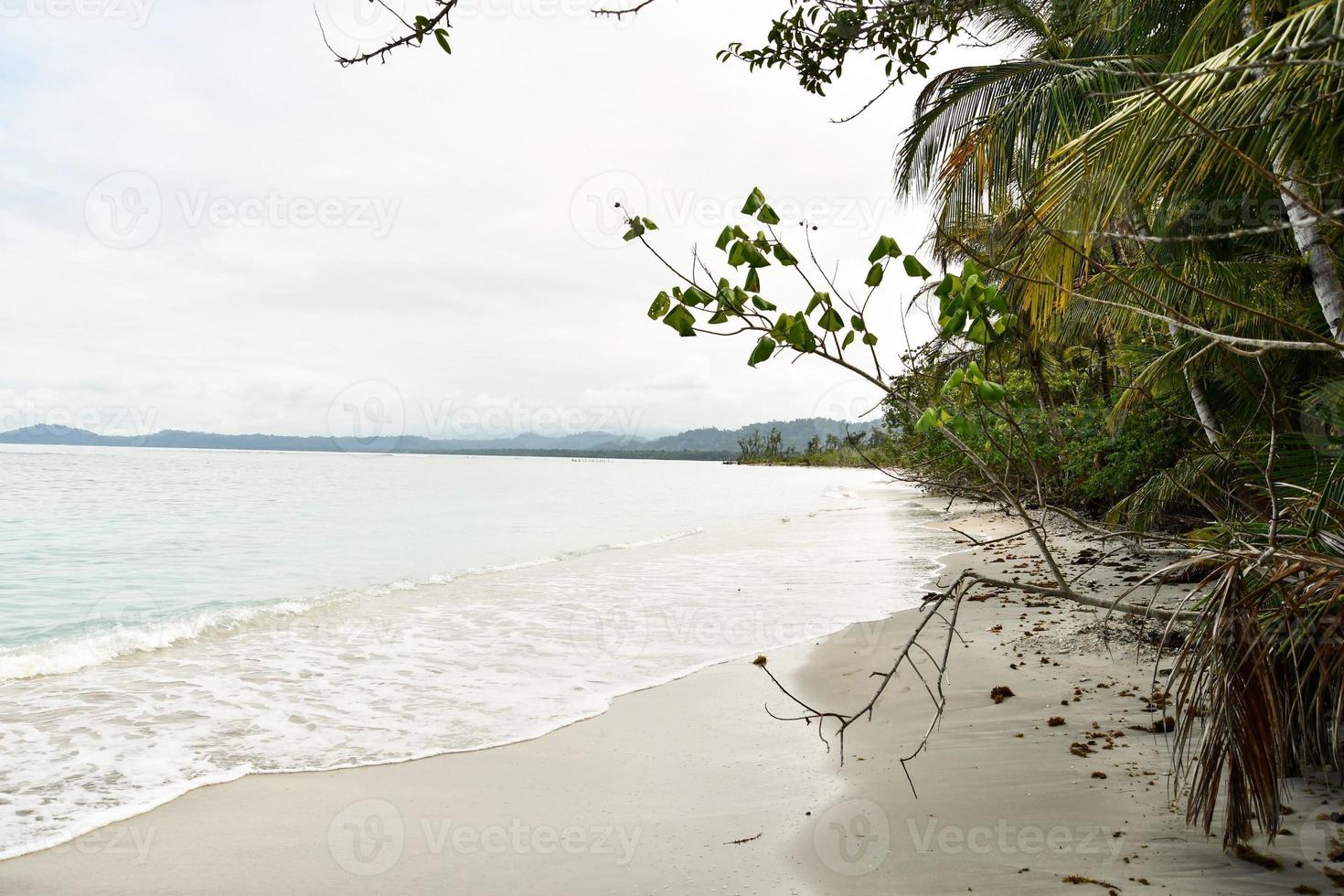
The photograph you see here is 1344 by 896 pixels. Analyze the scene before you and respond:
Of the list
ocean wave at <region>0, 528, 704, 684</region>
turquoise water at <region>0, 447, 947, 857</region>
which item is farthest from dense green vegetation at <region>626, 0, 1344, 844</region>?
ocean wave at <region>0, 528, 704, 684</region>

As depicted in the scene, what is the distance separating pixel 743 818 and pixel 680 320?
2829mm

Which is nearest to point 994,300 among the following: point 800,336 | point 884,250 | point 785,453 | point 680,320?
point 884,250

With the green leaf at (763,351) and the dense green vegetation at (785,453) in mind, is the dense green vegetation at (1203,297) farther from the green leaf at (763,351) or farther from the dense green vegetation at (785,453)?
the dense green vegetation at (785,453)

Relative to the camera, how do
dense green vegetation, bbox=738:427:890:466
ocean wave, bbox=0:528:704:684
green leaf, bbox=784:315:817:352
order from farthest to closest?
dense green vegetation, bbox=738:427:890:466
ocean wave, bbox=0:528:704:684
green leaf, bbox=784:315:817:352

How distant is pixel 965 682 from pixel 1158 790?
7.18 ft

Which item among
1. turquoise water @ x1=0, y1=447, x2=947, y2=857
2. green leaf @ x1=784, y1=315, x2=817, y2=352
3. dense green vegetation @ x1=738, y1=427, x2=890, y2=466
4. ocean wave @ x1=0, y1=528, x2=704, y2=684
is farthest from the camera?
dense green vegetation @ x1=738, y1=427, x2=890, y2=466

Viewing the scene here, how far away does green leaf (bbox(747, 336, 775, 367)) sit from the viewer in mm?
1814

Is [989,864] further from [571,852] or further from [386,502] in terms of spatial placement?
[386,502]

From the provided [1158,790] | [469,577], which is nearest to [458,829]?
[1158,790]

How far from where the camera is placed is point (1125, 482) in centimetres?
1180

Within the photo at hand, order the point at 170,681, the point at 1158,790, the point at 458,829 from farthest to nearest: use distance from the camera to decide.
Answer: the point at 170,681 < the point at 458,829 < the point at 1158,790

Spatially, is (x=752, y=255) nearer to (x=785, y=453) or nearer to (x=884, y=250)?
(x=884, y=250)

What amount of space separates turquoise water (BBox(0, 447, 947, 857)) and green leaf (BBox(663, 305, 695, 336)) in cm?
413

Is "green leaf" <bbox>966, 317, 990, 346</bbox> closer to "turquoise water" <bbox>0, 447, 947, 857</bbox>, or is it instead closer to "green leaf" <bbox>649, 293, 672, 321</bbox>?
"green leaf" <bbox>649, 293, 672, 321</bbox>
